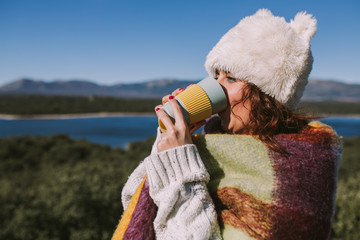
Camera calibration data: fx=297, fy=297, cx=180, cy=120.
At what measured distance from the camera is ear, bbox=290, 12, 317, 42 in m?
1.32

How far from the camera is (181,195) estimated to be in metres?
1.09

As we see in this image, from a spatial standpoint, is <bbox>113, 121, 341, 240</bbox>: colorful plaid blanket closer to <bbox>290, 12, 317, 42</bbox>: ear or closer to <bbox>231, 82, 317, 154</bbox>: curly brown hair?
<bbox>231, 82, 317, 154</bbox>: curly brown hair

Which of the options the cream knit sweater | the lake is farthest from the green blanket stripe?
the lake

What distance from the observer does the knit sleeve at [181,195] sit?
107cm

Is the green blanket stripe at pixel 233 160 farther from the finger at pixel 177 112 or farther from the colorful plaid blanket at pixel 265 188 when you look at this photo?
the finger at pixel 177 112

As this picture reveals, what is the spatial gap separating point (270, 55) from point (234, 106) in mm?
258

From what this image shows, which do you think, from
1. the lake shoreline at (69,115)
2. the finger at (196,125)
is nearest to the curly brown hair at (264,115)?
the finger at (196,125)

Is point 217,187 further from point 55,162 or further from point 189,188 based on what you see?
point 55,162

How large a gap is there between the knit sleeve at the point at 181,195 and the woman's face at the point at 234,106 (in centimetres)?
27

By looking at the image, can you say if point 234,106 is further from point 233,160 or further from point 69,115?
point 69,115

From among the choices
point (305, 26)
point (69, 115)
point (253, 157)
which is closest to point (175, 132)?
point (253, 157)

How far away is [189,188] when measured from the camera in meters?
1.10

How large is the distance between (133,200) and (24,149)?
19.1m

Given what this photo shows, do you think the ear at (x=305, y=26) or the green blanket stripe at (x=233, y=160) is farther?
the ear at (x=305, y=26)
